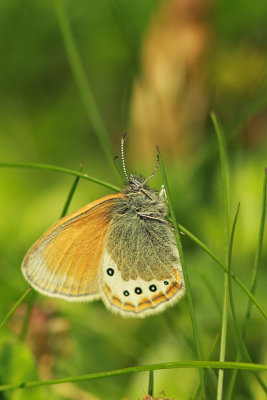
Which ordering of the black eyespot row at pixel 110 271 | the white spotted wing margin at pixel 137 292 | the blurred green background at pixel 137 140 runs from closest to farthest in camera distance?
the white spotted wing margin at pixel 137 292
the black eyespot row at pixel 110 271
the blurred green background at pixel 137 140

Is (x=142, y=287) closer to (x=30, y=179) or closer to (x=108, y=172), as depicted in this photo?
(x=108, y=172)

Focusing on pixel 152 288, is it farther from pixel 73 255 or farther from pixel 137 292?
pixel 73 255

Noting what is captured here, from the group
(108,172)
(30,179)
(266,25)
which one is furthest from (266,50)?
(30,179)

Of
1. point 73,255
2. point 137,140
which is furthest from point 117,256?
point 137,140

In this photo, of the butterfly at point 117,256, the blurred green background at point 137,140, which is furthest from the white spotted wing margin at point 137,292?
the blurred green background at point 137,140

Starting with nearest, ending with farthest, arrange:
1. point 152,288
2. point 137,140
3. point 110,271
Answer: point 152,288, point 110,271, point 137,140

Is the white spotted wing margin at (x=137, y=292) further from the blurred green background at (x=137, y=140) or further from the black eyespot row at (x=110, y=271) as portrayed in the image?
the blurred green background at (x=137, y=140)
